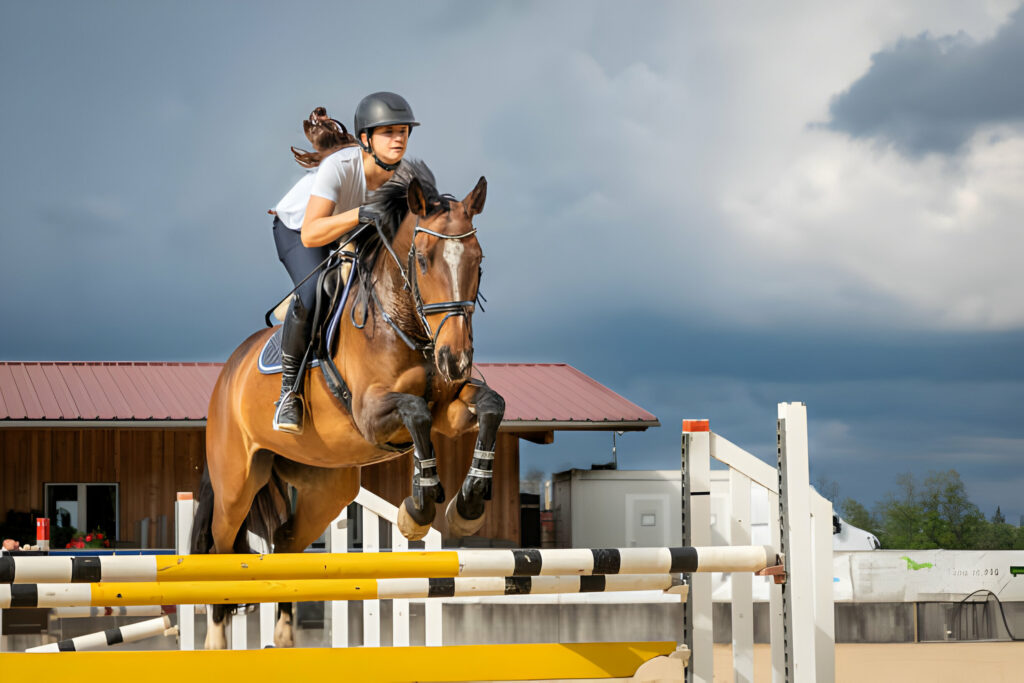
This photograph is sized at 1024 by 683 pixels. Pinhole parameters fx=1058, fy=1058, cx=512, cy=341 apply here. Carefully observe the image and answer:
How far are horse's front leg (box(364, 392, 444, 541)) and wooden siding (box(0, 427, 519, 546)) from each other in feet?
35.3

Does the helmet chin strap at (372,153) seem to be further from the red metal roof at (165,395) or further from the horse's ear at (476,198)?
the red metal roof at (165,395)

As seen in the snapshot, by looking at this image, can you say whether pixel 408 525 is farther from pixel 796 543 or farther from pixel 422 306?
pixel 796 543

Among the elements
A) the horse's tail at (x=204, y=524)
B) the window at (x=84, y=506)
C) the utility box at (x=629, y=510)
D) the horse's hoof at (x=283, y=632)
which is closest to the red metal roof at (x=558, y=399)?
the utility box at (x=629, y=510)

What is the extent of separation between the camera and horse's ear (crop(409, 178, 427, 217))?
143 inches

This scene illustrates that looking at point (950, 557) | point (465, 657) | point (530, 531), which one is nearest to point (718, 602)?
point (950, 557)

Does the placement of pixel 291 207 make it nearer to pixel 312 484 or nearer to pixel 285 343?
pixel 285 343

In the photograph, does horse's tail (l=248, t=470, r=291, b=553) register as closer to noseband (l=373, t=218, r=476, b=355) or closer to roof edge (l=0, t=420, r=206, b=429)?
noseband (l=373, t=218, r=476, b=355)

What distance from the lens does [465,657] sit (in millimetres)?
3684

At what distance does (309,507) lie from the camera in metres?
4.86

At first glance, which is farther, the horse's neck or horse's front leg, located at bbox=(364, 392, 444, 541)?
the horse's neck

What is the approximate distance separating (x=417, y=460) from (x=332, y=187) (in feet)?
3.92

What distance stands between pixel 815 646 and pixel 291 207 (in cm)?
269

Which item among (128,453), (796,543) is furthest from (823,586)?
(128,453)

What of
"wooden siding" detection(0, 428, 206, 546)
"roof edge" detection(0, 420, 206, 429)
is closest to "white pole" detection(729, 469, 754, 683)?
"roof edge" detection(0, 420, 206, 429)
